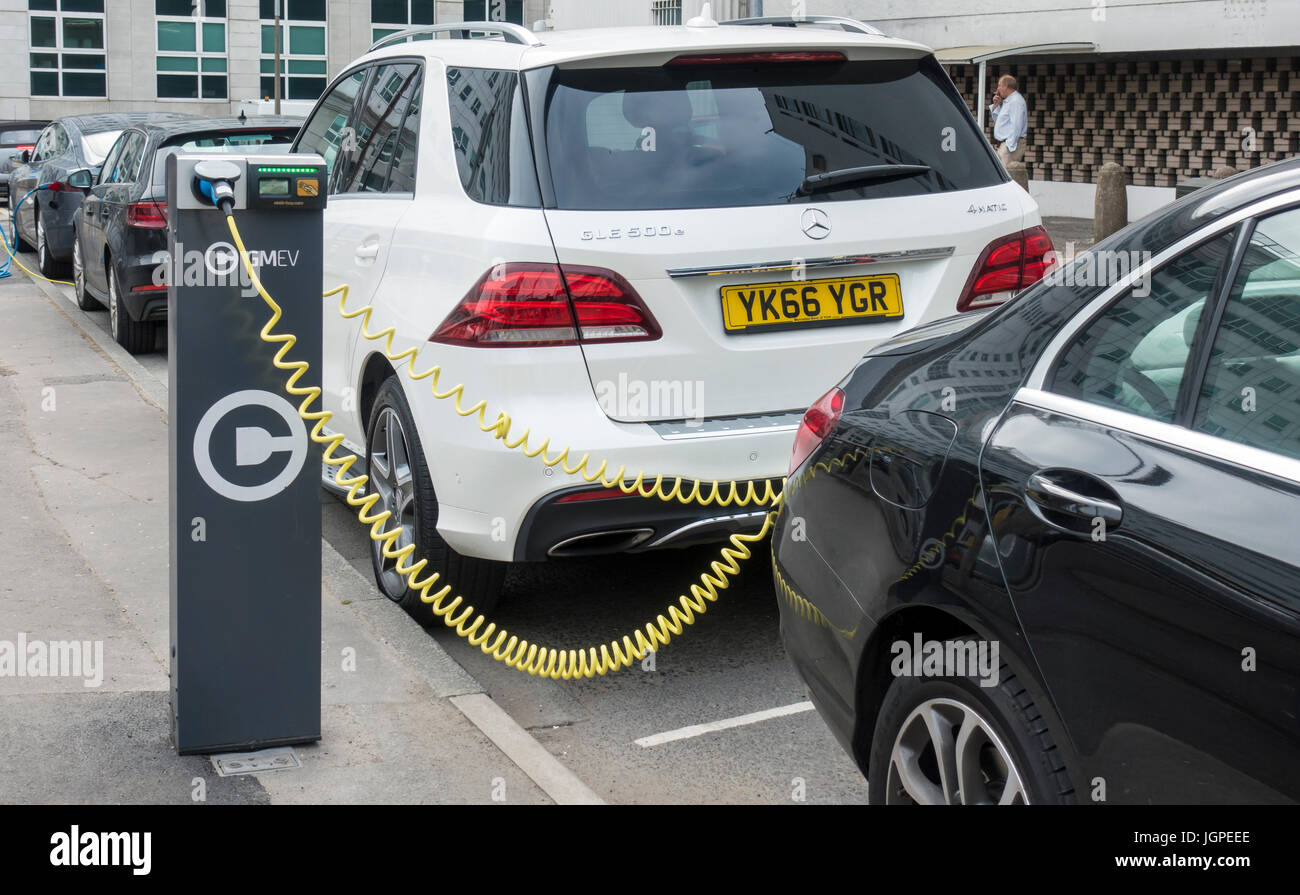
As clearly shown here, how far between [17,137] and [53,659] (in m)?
28.0

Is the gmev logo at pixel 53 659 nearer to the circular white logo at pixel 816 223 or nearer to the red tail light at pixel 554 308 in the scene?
the red tail light at pixel 554 308

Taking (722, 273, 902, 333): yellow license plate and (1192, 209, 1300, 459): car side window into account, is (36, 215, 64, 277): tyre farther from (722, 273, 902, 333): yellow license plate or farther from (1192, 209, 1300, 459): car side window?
(1192, 209, 1300, 459): car side window

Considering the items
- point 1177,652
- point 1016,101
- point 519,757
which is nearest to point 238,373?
point 519,757

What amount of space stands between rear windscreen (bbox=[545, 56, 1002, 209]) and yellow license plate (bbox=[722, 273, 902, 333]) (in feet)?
0.87

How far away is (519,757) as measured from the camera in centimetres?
412

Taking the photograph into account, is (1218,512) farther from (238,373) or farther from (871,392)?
(238,373)

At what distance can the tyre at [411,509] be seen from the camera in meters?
4.95

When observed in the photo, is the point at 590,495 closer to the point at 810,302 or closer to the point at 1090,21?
the point at 810,302

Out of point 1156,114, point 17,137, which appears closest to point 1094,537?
point 1156,114

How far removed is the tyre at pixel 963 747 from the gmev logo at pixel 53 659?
8.43ft

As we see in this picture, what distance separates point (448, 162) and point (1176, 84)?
18.7m

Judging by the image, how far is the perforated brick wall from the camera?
2006 centimetres

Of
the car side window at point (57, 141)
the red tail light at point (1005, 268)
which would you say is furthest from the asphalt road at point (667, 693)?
the car side window at point (57, 141)
